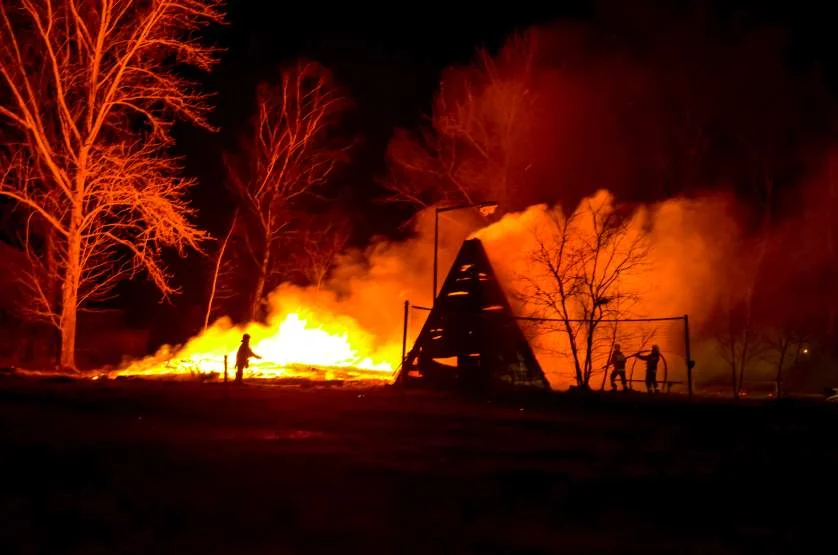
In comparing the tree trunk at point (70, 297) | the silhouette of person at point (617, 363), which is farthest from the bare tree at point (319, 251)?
the silhouette of person at point (617, 363)

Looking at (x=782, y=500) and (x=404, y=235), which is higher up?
(x=404, y=235)

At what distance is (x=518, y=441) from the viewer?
1135 centimetres

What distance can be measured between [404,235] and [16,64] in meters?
18.5

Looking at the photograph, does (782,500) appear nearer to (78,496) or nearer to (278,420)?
(78,496)

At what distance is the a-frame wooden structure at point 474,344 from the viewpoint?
2020cm

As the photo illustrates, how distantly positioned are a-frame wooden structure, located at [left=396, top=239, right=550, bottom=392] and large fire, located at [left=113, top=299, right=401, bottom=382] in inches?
234

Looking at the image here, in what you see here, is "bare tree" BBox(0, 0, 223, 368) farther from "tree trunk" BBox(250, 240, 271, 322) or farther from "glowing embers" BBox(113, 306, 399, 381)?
"tree trunk" BBox(250, 240, 271, 322)

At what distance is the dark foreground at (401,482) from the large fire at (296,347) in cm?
1257

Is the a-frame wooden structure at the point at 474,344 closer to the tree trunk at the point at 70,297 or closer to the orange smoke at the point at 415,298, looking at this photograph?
the orange smoke at the point at 415,298

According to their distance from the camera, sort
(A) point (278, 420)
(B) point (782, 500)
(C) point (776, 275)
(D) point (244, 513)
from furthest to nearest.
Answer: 1. (C) point (776, 275)
2. (A) point (278, 420)
3. (B) point (782, 500)
4. (D) point (244, 513)

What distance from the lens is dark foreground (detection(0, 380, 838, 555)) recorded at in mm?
6012

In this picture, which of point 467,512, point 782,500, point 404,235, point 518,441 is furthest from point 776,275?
point 467,512

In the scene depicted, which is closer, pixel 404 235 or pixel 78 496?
pixel 78 496

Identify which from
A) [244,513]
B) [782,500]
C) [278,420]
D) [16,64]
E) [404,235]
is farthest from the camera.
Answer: [404,235]
